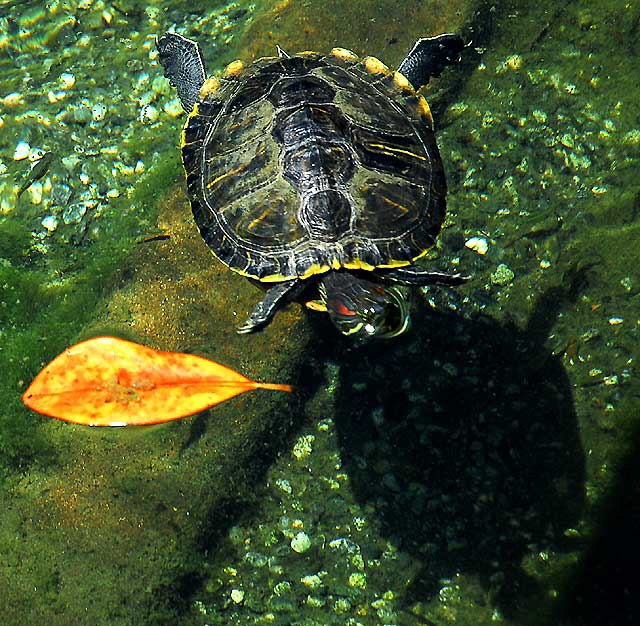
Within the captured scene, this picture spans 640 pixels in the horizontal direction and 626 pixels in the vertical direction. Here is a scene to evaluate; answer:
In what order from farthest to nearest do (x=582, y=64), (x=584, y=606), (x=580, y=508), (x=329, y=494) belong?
(x=582, y=64) < (x=329, y=494) < (x=580, y=508) < (x=584, y=606)

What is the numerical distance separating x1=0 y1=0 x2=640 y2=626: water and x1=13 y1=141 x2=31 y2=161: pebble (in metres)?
0.01

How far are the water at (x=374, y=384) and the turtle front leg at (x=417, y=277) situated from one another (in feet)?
1.73

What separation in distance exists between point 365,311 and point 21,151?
3121 mm

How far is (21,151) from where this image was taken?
4.36 meters

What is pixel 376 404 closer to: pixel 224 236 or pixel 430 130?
pixel 224 236

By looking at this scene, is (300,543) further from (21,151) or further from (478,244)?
(21,151)

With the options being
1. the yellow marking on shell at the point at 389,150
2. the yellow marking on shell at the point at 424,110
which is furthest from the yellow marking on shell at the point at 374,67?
the yellow marking on shell at the point at 389,150

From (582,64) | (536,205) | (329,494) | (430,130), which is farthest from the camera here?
(582,64)

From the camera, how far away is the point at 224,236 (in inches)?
123

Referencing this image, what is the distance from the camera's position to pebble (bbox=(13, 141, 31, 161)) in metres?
4.34

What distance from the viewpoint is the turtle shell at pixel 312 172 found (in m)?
2.90

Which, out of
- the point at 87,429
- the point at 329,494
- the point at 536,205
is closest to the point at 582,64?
the point at 536,205

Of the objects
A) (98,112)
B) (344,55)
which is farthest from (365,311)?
(98,112)

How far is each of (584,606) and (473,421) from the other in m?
0.98
